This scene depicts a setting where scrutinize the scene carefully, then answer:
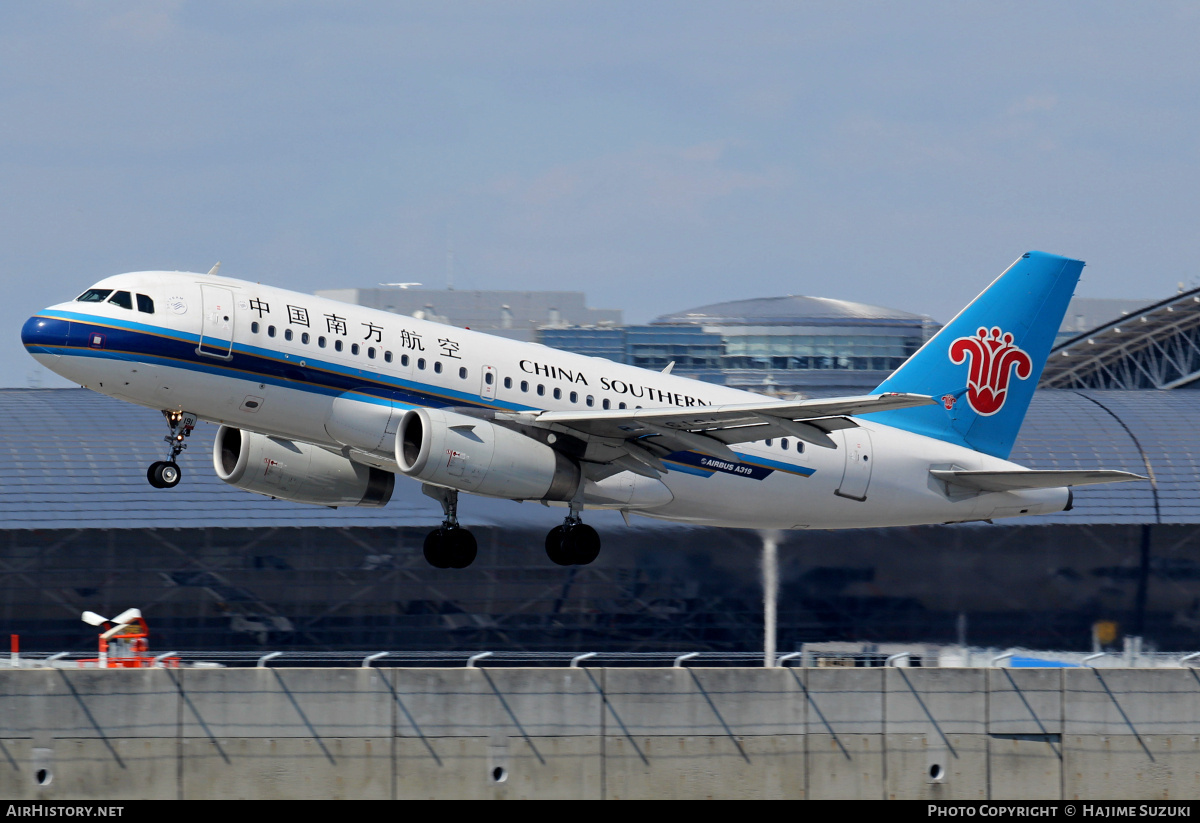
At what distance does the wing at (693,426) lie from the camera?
111 feet

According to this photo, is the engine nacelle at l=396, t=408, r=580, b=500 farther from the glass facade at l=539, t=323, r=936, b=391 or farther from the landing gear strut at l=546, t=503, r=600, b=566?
the glass facade at l=539, t=323, r=936, b=391

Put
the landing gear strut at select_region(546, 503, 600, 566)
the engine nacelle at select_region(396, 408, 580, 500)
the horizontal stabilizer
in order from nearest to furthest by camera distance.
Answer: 1. the engine nacelle at select_region(396, 408, 580, 500)
2. the landing gear strut at select_region(546, 503, 600, 566)
3. the horizontal stabilizer

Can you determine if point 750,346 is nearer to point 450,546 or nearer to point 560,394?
point 450,546

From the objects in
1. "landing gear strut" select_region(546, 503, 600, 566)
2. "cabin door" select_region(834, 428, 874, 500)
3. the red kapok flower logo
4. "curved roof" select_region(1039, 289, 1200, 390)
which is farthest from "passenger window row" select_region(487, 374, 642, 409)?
"curved roof" select_region(1039, 289, 1200, 390)

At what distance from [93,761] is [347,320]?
1302 centimetres

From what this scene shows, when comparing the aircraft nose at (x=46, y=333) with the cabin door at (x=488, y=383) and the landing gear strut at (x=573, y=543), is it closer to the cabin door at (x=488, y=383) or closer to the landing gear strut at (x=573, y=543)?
the cabin door at (x=488, y=383)

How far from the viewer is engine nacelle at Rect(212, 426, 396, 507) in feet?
127

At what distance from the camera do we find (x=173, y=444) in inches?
1366

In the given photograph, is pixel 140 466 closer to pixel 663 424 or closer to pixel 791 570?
pixel 791 570

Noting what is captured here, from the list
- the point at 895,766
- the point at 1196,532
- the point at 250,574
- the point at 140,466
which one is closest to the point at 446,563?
the point at 895,766

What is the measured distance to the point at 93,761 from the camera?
38156mm

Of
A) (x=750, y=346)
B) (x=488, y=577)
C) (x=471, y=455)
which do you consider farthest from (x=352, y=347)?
(x=750, y=346)

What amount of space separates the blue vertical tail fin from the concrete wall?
6734 mm

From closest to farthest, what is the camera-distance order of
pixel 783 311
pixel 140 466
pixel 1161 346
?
pixel 140 466 < pixel 1161 346 < pixel 783 311
